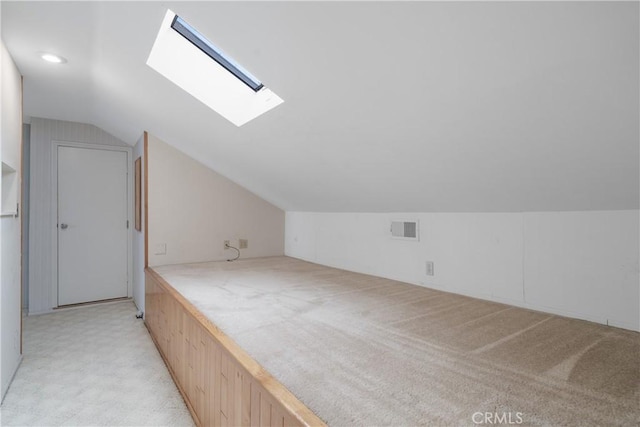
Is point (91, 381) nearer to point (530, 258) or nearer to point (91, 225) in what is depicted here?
point (91, 225)

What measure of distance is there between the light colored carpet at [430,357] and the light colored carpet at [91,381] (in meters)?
0.62

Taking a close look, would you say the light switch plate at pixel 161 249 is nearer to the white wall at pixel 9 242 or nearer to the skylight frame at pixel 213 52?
the white wall at pixel 9 242

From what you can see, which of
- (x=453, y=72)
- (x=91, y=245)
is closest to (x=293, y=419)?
(x=453, y=72)

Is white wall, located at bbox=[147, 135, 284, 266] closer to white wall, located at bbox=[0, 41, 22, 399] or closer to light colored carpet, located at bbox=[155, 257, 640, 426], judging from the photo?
white wall, located at bbox=[0, 41, 22, 399]

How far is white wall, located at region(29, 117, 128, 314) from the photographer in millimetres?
3338

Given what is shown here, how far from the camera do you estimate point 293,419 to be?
795 millimetres

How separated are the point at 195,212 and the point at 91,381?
164cm

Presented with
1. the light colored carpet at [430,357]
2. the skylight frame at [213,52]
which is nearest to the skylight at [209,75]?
the skylight frame at [213,52]

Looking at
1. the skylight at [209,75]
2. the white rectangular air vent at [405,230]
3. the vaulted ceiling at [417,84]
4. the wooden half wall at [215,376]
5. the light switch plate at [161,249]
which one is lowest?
the wooden half wall at [215,376]

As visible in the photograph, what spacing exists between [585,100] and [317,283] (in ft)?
5.96

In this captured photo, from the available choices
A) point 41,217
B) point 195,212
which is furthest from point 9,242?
point 41,217

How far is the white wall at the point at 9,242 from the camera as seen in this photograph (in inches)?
67.2

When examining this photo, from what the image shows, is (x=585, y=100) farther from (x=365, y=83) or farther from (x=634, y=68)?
(x=365, y=83)

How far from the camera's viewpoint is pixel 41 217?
11.1 feet
